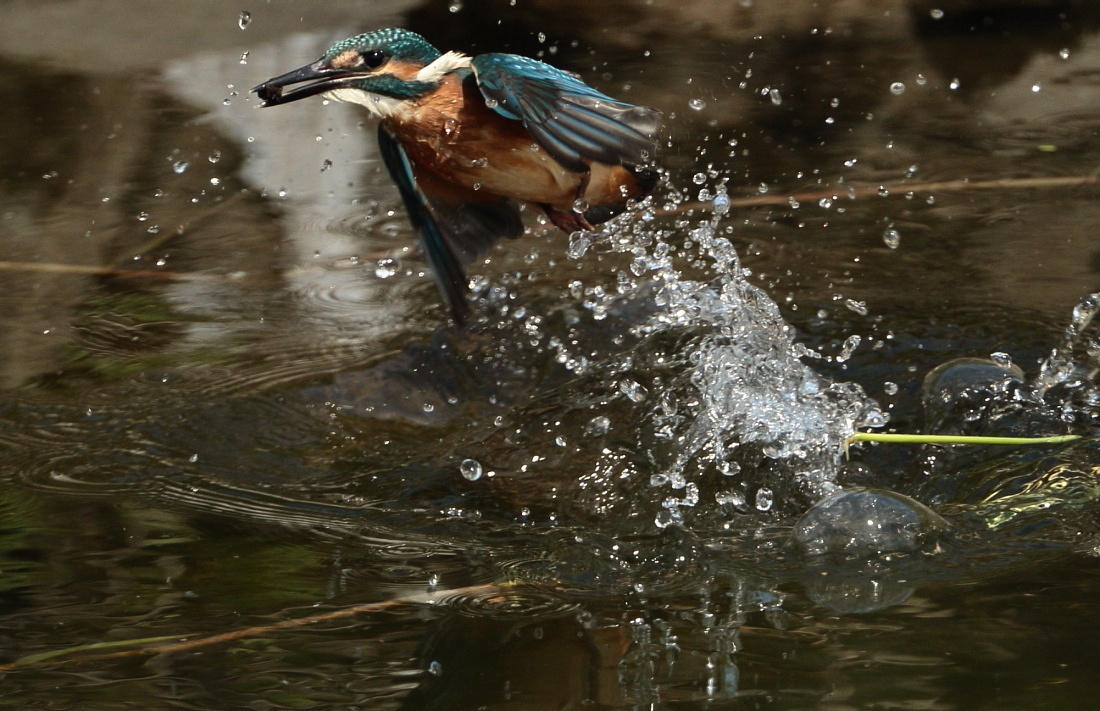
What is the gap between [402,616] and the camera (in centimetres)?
199

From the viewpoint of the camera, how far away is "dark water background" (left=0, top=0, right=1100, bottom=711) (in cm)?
184

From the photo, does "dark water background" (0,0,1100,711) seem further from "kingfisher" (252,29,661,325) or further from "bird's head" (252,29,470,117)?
"bird's head" (252,29,470,117)

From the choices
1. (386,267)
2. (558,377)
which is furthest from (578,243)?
(386,267)

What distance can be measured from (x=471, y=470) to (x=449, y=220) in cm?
55

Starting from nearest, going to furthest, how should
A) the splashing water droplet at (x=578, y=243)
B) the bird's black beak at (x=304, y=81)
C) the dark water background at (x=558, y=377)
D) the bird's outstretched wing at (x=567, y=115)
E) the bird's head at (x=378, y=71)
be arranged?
1. the dark water background at (x=558, y=377)
2. the bird's outstretched wing at (x=567, y=115)
3. the bird's black beak at (x=304, y=81)
4. the bird's head at (x=378, y=71)
5. the splashing water droplet at (x=578, y=243)

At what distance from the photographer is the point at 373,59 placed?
9.29 ft

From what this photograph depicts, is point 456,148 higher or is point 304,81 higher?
point 304,81

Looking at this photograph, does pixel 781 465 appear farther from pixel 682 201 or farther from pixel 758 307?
pixel 682 201

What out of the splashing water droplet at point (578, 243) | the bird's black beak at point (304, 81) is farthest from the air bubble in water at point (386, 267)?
the bird's black beak at point (304, 81)

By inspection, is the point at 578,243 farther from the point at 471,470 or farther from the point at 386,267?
the point at 386,267

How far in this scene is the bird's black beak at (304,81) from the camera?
2623 mm

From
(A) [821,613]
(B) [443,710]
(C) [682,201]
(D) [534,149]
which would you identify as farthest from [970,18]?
(B) [443,710]

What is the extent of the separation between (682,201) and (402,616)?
249 cm

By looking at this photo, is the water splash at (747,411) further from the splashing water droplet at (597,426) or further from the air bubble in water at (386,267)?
the air bubble in water at (386,267)
